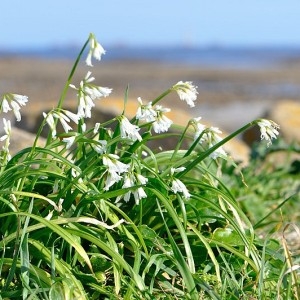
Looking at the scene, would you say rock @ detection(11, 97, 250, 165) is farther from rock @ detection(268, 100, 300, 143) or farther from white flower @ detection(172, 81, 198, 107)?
white flower @ detection(172, 81, 198, 107)

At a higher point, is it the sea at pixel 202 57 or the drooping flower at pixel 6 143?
the drooping flower at pixel 6 143

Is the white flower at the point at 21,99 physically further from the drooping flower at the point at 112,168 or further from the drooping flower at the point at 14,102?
the drooping flower at the point at 112,168

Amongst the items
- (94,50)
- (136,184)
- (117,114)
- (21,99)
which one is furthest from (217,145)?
(117,114)

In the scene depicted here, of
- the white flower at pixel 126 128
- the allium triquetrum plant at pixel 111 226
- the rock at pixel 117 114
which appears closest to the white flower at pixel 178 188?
the allium triquetrum plant at pixel 111 226

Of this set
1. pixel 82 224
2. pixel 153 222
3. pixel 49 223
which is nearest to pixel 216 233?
pixel 153 222

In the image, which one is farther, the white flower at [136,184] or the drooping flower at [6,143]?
the drooping flower at [6,143]

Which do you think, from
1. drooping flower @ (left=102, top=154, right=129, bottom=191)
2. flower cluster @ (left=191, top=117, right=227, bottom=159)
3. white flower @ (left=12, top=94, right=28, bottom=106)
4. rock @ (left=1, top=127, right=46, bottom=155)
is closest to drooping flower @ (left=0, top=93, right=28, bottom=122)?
white flower @ (left=12, top=94, right=28, bottom=106)

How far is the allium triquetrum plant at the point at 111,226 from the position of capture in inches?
124

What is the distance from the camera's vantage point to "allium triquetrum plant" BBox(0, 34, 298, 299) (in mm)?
3139

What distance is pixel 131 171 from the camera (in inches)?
126

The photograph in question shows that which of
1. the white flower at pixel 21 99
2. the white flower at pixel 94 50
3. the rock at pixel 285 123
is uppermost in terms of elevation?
the white flower at pixel 94 50

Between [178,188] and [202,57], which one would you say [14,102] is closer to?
[178,188]

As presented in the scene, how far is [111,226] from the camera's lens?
3.23 m

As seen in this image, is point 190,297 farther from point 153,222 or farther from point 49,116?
point 49,116
